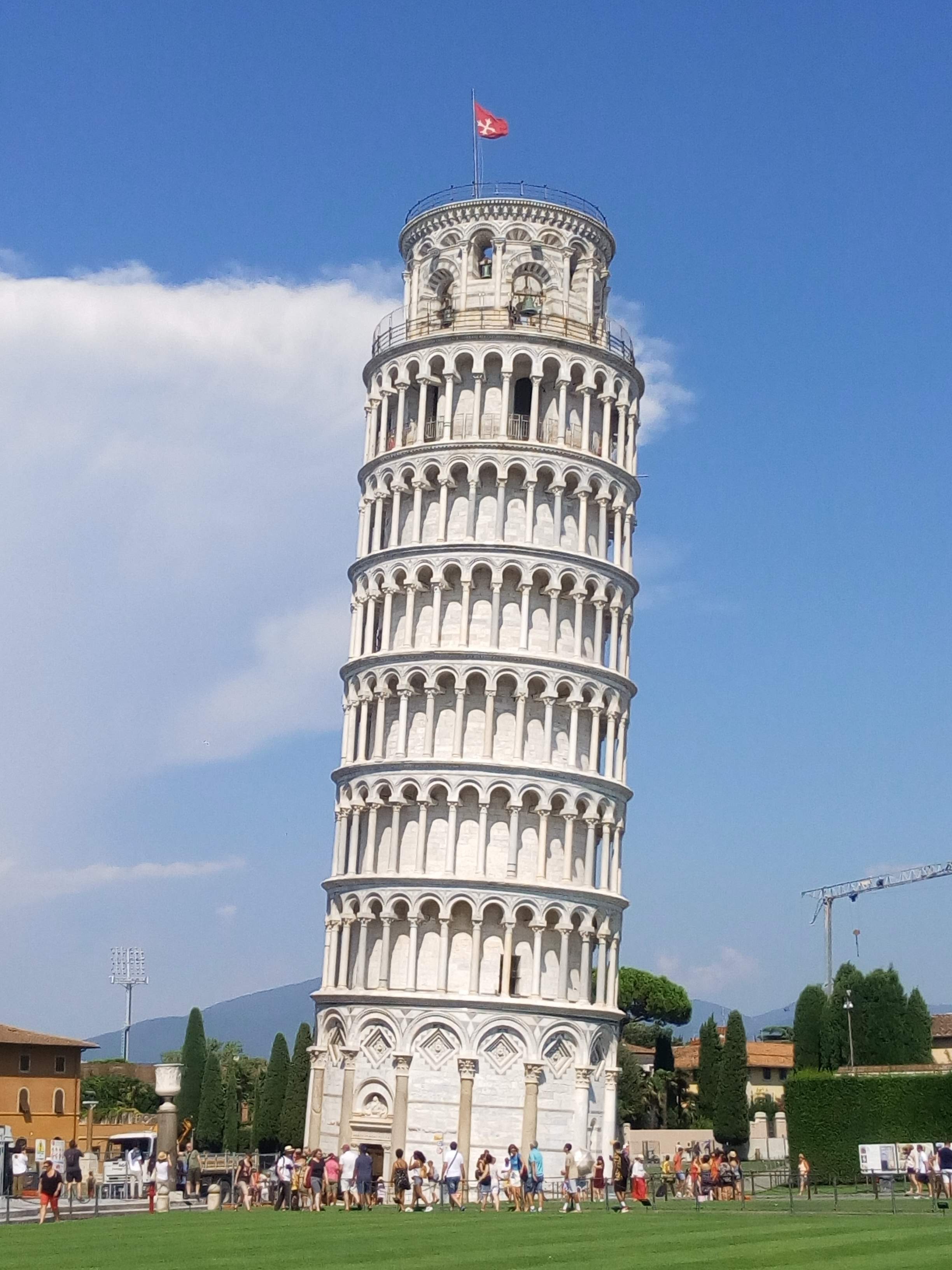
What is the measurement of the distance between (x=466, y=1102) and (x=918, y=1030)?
1440 inches


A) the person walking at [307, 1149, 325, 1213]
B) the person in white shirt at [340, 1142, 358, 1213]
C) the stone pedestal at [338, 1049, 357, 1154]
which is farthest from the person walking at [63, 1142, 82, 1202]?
the stone pedestal at [338, 1049, 357, 1154]

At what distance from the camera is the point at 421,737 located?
62.7 m

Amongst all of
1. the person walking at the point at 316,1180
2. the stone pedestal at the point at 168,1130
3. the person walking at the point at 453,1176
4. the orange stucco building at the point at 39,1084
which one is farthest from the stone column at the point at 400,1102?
the orange stucco building at the point at 39,1084

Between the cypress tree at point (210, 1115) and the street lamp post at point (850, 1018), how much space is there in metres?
34.5

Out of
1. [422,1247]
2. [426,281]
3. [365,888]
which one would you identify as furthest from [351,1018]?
[422,1247]

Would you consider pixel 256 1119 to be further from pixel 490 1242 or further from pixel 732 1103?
pixel 490 1242

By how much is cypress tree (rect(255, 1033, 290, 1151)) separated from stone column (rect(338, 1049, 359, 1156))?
1948 centimetres

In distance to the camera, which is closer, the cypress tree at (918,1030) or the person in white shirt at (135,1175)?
the person in white shirt at (135,1175)

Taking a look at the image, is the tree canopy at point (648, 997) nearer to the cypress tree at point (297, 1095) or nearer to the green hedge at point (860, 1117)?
the cypress tree at point (297, 1095)

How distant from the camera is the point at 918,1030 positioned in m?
86.9

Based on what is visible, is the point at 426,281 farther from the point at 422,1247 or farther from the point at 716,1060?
the point at 422,1247

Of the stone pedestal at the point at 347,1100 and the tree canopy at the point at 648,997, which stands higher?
the tree canopy at the point at 648,997

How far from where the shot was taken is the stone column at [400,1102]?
5878 centimetres

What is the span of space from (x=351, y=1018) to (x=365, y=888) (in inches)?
184
